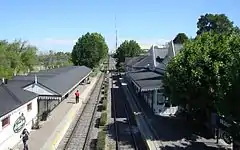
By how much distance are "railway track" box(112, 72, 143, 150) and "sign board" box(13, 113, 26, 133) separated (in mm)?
6362

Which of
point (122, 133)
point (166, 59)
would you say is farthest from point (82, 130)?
point (166, 59)

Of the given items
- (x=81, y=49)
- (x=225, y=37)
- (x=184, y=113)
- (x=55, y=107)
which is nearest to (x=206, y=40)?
(x=225, y=37)

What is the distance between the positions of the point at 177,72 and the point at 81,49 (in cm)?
7278

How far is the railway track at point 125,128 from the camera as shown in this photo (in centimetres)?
2200

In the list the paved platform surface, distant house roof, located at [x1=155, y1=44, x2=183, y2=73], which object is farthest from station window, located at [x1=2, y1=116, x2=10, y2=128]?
distant house roof, located at [x1=155, y1=44, x2=183, y2=73]

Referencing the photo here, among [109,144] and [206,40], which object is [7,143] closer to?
[109,144]

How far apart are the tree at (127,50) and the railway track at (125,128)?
246ft

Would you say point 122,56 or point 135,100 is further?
point 122,56

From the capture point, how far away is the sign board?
21.5 m

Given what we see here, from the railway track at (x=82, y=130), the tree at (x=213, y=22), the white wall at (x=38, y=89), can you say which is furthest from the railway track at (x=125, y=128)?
the tree at (x=213, y=22)

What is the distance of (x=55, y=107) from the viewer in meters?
36.6

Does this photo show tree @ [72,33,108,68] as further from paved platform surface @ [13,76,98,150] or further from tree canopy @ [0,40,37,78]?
paved platform surface @ [13,76,98,150]

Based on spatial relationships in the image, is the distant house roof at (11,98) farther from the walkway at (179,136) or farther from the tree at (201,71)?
the tree at (201,71)

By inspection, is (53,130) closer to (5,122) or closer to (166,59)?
(5,122)
